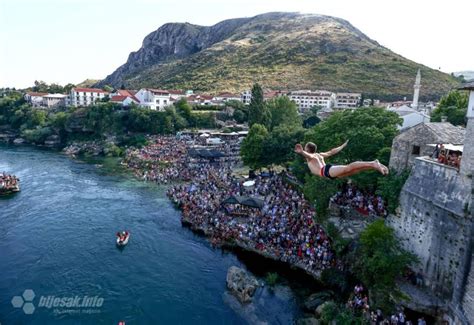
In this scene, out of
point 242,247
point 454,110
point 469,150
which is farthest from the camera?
point 454,110

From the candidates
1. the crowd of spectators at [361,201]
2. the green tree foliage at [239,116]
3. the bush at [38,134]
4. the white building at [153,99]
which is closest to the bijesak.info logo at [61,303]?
the crowd of spectators at [361,201]

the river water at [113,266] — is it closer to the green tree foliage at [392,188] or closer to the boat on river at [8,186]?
the boat on river at [8,186]

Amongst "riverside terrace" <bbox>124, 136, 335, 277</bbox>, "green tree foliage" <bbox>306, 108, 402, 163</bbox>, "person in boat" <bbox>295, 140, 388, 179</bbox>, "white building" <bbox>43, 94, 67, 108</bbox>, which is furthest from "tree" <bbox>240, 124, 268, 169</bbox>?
"white building" <bbox>43, 94, 67, 108</bbox>

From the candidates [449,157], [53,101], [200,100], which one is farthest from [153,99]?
[449,157]

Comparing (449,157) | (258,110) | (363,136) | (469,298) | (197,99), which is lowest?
(469,298)

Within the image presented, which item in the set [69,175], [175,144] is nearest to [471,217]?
[69,175]

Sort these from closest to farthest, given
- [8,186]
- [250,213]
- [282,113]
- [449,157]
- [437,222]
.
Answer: [437,222] → [449,157] → [250,213] → [8,186] → [282,113]

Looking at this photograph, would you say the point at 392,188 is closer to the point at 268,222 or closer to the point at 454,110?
the point at 268,222
